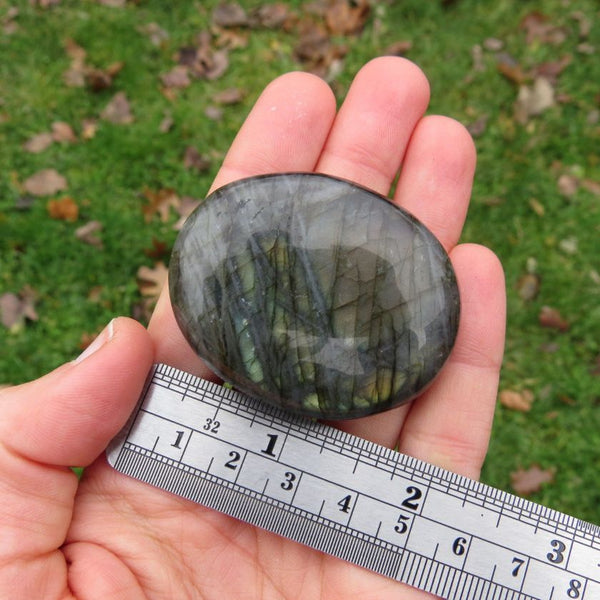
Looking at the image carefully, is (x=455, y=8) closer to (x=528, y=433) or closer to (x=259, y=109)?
(x=259, y=109)

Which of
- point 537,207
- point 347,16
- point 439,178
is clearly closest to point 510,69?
point 537,207

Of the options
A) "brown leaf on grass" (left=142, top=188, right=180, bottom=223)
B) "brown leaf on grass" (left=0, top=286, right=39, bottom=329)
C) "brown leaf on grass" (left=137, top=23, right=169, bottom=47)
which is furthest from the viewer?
"brown leaf on grass" (left=137, top=23, right=169, bottom=47)

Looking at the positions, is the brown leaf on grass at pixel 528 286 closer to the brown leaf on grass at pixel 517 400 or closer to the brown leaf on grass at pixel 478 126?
the brown leaf on grass at pixel 517 400

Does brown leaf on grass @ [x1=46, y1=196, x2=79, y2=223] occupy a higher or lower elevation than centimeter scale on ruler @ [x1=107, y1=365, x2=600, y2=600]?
higher

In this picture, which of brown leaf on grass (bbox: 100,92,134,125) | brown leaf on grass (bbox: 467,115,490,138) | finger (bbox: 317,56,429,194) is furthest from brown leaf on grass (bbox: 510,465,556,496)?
brown leaf on grass (bbox: 100,92,134,125)

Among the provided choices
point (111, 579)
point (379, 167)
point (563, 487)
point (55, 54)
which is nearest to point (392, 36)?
point (379, 167)

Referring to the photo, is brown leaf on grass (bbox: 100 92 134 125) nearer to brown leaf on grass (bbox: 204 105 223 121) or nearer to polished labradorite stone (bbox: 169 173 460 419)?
A: brown leaf on grass (bbox: 204 105 223 121)
